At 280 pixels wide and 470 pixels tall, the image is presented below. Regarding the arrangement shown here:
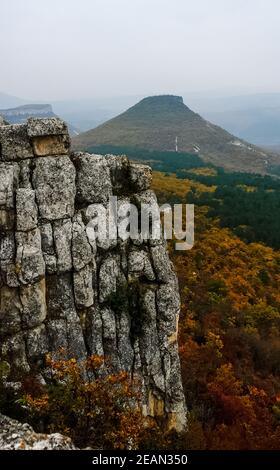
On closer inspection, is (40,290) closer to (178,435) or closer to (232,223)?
(178,435)

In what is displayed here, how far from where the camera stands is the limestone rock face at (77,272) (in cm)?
2119

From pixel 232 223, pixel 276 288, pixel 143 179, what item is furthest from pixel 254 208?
pixel 143 179

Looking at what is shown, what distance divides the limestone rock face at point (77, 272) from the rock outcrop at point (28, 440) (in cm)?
486

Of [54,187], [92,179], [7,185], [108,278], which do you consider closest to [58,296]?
[108,278]

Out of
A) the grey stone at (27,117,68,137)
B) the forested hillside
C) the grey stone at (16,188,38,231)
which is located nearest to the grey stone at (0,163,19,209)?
the grey stone at (16,188,38,231)

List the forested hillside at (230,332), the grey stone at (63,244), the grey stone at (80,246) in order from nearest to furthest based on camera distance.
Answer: the grey stone at (63,244)
the grey stone at (80,246)
the forested hillside at (230,332)

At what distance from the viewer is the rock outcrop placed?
14.9 metres

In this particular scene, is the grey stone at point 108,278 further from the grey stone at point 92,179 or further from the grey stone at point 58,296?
the grey stone at point 92,179

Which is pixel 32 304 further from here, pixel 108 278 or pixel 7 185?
pixel 7 185

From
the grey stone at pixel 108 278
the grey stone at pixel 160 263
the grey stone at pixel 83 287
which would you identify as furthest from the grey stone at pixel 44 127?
the grey stone at pixel 160 263

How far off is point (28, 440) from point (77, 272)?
348 inches

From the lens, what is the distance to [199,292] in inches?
2131

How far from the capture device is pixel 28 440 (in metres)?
15.2
